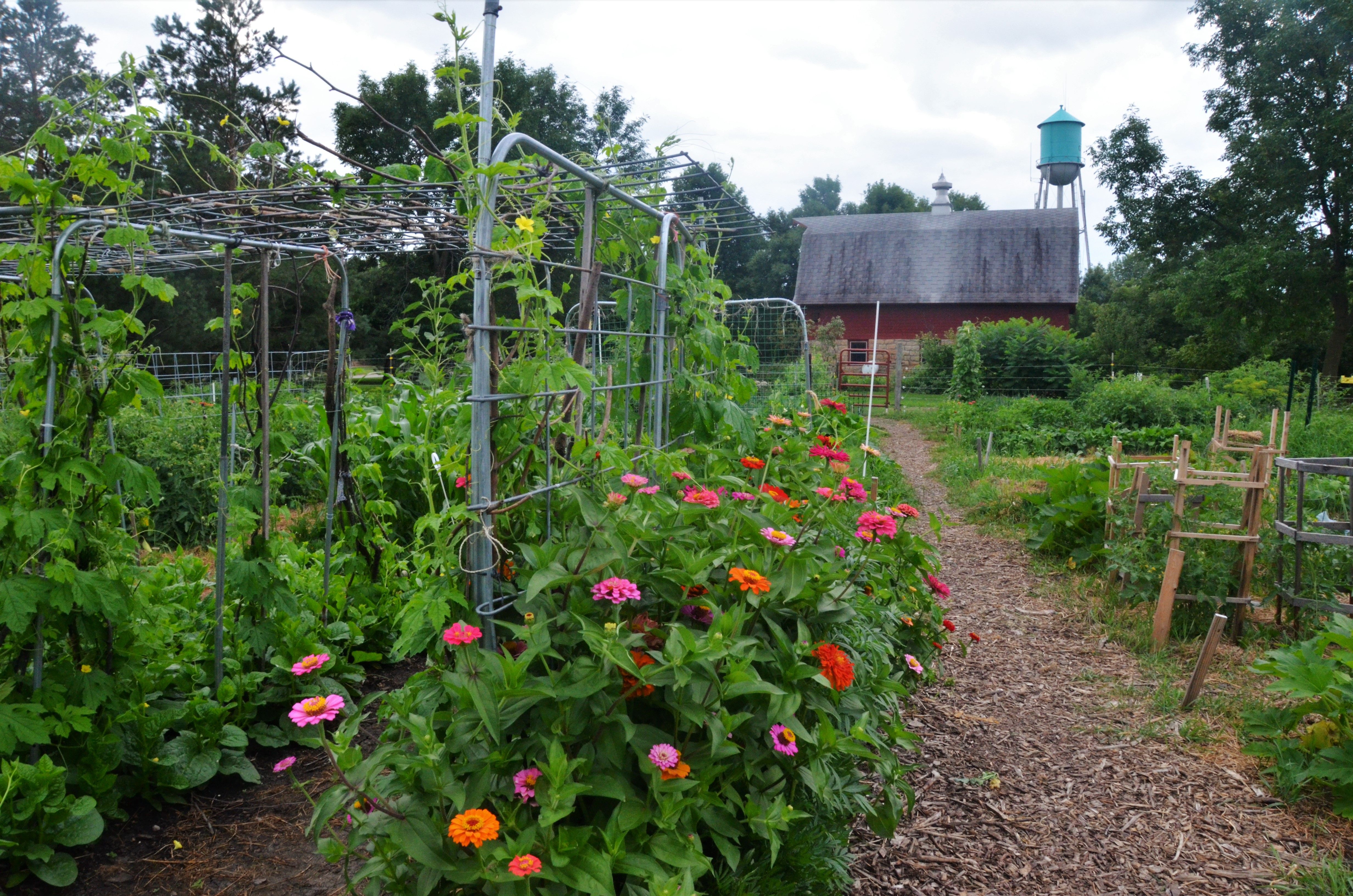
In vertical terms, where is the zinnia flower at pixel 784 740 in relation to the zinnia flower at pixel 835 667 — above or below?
below

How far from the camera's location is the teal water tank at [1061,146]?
114 ft

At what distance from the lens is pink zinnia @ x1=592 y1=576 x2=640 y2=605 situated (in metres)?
1.76

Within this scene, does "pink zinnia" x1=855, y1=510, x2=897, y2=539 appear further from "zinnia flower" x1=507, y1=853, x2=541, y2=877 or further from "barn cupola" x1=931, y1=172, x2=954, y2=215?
"barn cupola" x1=931, y1=172, x2=954, y2=215

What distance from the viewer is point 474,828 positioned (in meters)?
1.48

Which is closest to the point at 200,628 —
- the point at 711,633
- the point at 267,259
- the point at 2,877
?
the point at 2,877

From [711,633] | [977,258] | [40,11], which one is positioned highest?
[40,11]

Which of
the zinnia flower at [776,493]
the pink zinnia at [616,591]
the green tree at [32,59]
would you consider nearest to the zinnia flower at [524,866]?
the pink zinnia at [616,591]

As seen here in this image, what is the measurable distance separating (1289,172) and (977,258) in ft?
31.4

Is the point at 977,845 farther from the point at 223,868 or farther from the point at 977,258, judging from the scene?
the point at 977,258

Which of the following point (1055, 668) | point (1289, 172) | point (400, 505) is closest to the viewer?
point (1055, 668)

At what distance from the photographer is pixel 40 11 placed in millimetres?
19000

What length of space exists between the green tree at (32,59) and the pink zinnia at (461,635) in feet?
63.9

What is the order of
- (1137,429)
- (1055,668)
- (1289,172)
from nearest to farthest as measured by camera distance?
(1055,668) → (1137,429) → (1289,172)

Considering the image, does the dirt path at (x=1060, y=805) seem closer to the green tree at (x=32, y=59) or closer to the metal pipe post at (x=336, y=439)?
the metal pipe post at (x=336, y=439)
